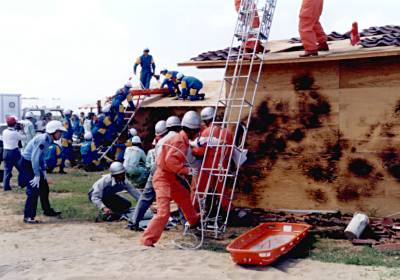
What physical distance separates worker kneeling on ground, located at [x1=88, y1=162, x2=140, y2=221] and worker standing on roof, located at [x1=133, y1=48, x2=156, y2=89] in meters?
9.23

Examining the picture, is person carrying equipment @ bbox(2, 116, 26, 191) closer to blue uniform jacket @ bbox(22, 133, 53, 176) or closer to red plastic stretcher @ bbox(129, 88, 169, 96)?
blue uniform jacket @ bbox(22, 133, 53, 176)

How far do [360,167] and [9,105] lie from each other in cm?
2263

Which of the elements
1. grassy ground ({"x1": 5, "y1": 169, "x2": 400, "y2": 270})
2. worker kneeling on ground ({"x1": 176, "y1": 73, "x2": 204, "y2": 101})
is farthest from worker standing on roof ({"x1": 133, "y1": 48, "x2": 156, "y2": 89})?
grassy ground ({"x1": 5, "y1": 169, "x2": 400, "y2": 270})

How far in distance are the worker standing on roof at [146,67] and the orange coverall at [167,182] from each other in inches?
425

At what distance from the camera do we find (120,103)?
640 inches

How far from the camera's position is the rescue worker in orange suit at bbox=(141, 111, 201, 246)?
7.50 meters

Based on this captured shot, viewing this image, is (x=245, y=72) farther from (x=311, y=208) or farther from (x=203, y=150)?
(x=311, y=208)

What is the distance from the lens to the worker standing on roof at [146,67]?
18172 mm

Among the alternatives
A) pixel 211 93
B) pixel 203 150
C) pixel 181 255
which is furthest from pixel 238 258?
pixel 211 93

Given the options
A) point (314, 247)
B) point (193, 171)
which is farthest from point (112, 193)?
point (314, 247)

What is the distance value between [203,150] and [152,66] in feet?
33.8

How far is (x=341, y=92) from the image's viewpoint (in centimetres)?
899

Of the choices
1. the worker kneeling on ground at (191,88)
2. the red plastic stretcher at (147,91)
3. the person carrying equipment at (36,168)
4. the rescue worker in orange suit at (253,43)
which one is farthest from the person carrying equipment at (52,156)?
the rescue worker in orange suit at (253,43)

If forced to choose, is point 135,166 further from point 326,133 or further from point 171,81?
point 326,133
